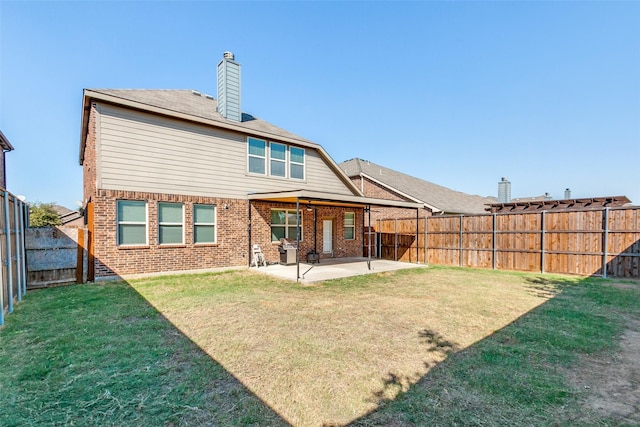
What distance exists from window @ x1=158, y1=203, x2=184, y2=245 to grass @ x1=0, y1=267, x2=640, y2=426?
2334mm

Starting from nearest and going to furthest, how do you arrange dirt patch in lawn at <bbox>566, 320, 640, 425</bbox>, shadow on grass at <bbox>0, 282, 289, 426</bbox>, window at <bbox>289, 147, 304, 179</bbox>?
shadow on grass at <bbox>0, 282, 289, 426</bbox>
dirt patch in lawn at <bbox>566, 320, 640, 425</bbox>
window at <bbox>289, 147, 304, 179</bbox>

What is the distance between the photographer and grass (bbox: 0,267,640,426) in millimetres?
2506

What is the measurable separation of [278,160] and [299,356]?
9.03 m

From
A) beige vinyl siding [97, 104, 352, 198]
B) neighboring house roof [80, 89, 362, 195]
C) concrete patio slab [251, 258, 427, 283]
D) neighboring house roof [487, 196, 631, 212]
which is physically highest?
neighboring house roof [80, 89, 362, 195]

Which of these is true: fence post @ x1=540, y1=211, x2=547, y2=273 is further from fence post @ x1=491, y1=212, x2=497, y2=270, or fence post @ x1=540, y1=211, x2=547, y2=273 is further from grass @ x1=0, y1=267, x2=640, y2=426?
grass @ x1=0, y1=267, x2=640, y2=426

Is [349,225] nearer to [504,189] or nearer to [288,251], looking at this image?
[288,251]

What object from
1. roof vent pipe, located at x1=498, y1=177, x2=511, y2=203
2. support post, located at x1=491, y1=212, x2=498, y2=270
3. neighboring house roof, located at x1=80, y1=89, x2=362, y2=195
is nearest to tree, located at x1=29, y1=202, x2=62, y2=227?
neighboring house roof, located at x1=80, y1=89, x2=362, y2=195

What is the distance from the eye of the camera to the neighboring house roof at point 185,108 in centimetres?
823

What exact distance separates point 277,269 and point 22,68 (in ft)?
35.6

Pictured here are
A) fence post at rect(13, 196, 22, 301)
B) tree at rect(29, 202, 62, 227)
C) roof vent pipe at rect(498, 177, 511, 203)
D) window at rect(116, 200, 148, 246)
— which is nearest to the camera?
fence post at rect(13, 196, 22, 301)

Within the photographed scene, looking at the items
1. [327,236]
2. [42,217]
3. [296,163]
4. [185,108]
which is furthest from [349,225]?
[42,217]

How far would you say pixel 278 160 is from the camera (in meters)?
11.6

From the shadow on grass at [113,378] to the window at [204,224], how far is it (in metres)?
4.62

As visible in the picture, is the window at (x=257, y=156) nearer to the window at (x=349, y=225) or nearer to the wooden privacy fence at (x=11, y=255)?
the window at (x=349, y=225)
